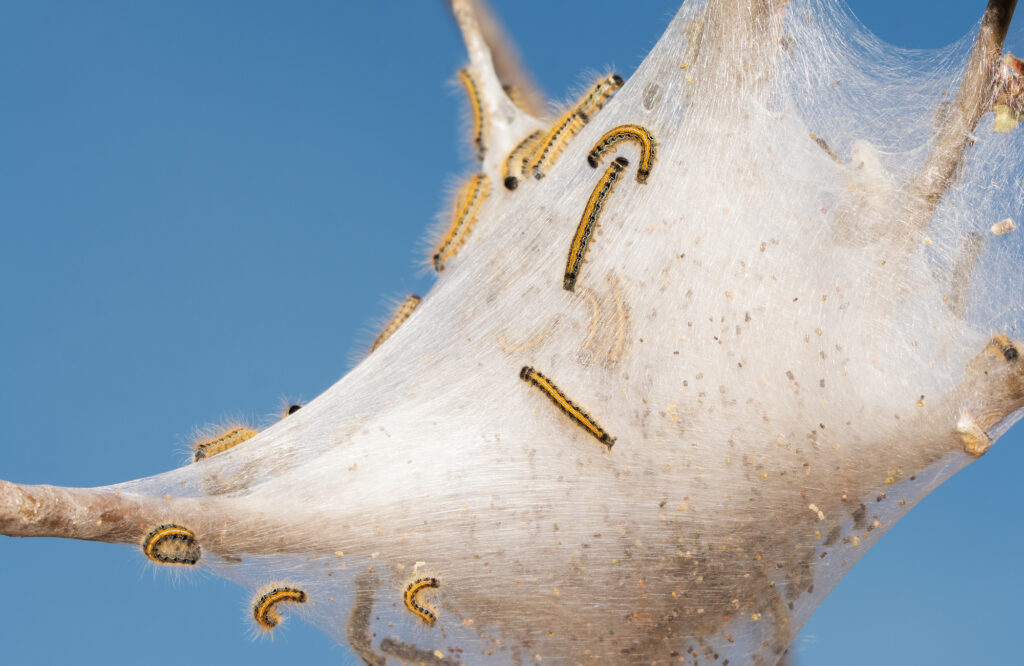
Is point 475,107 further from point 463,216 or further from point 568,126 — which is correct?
point 568,126

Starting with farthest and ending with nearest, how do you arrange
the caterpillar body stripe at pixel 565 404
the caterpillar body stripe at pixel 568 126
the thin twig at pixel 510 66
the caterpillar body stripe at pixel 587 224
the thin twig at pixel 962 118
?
the thin twig at pixel 510 66
the caterpillar body stripe at pixel 568 126
the caterpillar body stripe at pixel 587 224
the caterpillar body stripe at pixel 565 404
the thin twig at pixel 962 118

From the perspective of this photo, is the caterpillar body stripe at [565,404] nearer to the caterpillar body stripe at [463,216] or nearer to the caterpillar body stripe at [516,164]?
the caterpillar body stripe at [516,164]

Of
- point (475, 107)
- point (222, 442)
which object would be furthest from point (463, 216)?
point (222, 442)

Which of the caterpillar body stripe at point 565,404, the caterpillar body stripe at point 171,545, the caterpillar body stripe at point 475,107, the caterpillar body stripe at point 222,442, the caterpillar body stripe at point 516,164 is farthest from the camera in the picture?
the caterpillar body stripe at point 475,107

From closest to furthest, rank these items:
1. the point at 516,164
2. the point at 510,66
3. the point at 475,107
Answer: the point at 516,164 < the point at 475,107 < the point at 510,66

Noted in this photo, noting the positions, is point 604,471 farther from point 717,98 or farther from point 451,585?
point 717,98

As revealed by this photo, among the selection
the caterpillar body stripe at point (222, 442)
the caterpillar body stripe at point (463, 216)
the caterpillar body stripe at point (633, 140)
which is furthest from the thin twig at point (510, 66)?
the caterpillar body stripe at point (222, 442)
